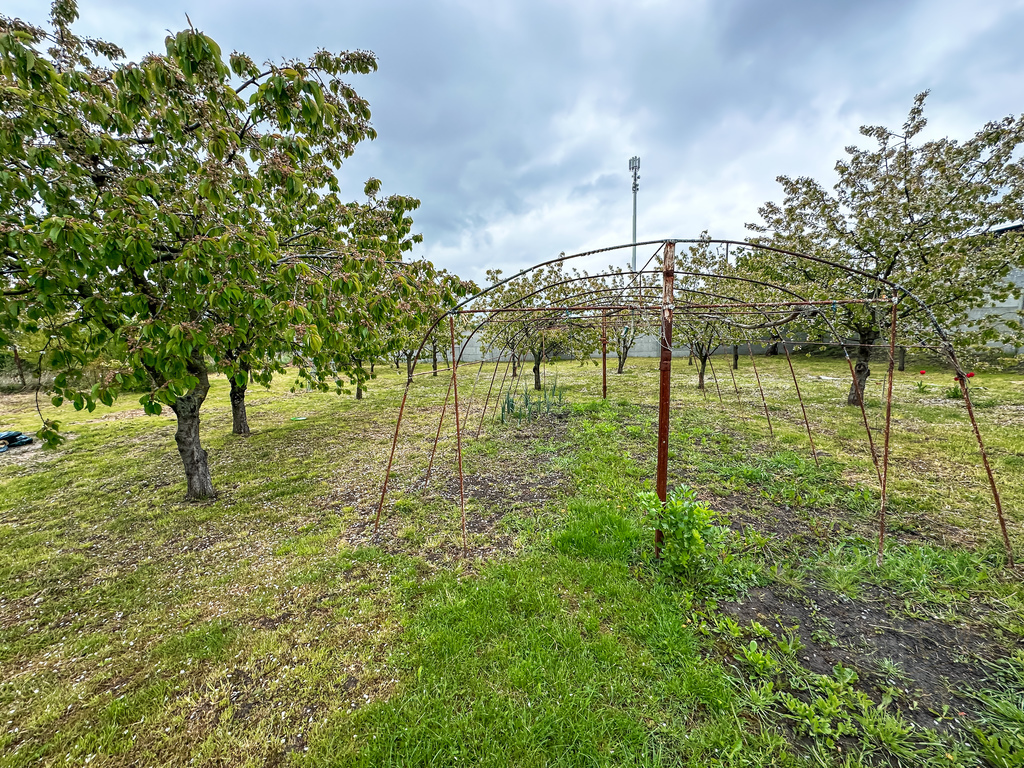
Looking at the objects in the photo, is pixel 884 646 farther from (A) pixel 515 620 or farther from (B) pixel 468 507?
(B) pixel 468 507

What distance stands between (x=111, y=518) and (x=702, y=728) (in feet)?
24.8

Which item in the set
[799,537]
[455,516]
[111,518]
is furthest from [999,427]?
[111,518]

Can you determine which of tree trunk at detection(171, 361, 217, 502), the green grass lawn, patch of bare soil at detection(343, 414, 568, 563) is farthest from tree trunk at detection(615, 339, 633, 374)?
tree trunk at detection(171, 361, 217, 502)

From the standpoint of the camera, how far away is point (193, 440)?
527 centimetres

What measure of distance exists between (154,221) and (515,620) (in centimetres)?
466

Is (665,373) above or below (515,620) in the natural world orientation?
above

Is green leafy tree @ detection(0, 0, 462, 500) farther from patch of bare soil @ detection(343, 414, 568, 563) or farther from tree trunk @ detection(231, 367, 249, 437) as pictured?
tree trunk @ detection(231, 367, 249, 437)

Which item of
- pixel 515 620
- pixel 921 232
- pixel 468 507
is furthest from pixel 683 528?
pixel 921 232

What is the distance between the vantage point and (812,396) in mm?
12047

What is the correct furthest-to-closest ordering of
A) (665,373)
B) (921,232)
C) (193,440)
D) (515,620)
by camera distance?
1. (921,232)
2. (193,440)
3. (665,373)
4. (515,620)

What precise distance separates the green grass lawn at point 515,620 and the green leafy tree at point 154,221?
205 centimetres

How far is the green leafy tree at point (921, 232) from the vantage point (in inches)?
274

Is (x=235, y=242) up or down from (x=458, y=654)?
up

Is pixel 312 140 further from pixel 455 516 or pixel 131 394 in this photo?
pixel 131 394
